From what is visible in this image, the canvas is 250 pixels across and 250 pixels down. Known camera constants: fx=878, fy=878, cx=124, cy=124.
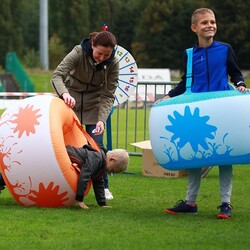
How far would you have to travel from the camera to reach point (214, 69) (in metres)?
7.32

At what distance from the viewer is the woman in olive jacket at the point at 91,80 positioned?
8031 millimetres

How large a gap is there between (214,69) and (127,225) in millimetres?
1492

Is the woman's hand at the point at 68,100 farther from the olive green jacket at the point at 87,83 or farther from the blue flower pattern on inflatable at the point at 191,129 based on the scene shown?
the blue flower pattern on inflatable at the point at 191,129

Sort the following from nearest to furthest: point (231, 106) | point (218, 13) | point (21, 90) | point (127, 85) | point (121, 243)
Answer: point (121, 243) < point (231, 106) < point (127, 85) < point (21, 90) < point (218, 13)

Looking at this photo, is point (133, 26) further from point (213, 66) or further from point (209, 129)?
point (209, 129)

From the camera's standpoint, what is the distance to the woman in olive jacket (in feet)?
26.3

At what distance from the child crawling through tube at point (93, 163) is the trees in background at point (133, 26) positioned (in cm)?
5542

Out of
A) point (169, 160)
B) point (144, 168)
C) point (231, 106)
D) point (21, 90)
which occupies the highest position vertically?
point (231, 106)

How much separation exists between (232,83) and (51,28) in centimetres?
7224

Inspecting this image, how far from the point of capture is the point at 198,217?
7504 millimetres

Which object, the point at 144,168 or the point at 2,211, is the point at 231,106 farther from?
the point at 144,168

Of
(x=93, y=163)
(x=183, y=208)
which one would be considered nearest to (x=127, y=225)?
(x=183, y=208)

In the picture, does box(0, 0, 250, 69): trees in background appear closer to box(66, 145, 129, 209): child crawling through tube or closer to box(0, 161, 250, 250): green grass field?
box(0, 161, 250, 250): green grass field

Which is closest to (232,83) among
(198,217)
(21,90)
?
(198,217)
